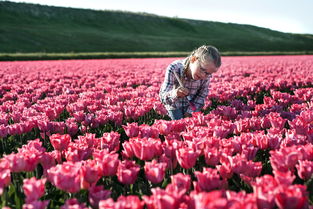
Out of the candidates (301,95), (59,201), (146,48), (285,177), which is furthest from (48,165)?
(146,48)

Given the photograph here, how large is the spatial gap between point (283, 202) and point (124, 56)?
33.4 metres

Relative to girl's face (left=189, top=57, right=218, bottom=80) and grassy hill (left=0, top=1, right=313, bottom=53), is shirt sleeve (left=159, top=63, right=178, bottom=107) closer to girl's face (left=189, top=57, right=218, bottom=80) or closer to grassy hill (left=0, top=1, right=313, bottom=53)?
girl's face (left=189, top=57, right=218, bottom=80)

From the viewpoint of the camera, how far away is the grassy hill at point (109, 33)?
4756 cm

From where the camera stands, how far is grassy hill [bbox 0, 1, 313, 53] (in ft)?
156

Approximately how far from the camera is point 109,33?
2501 inches

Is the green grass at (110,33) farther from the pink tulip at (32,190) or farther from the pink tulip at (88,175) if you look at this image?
the pink tulip at (32,190)

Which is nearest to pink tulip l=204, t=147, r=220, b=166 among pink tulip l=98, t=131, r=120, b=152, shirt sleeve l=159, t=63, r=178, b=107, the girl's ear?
pink tulip l=98, t=131, r=120, b=152

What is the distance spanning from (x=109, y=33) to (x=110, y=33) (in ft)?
1.15

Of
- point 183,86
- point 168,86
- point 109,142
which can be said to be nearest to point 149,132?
point 109,142

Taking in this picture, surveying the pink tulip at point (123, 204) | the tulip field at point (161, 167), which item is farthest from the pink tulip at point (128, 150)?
the pink tulip at point (123, 204)

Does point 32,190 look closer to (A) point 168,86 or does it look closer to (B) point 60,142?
(B) point 60,142

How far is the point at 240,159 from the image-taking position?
199cm

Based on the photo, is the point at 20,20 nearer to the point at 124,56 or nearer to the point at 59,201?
the point at 124,56

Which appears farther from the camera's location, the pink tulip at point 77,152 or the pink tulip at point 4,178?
the pink tulip at point 77,152
